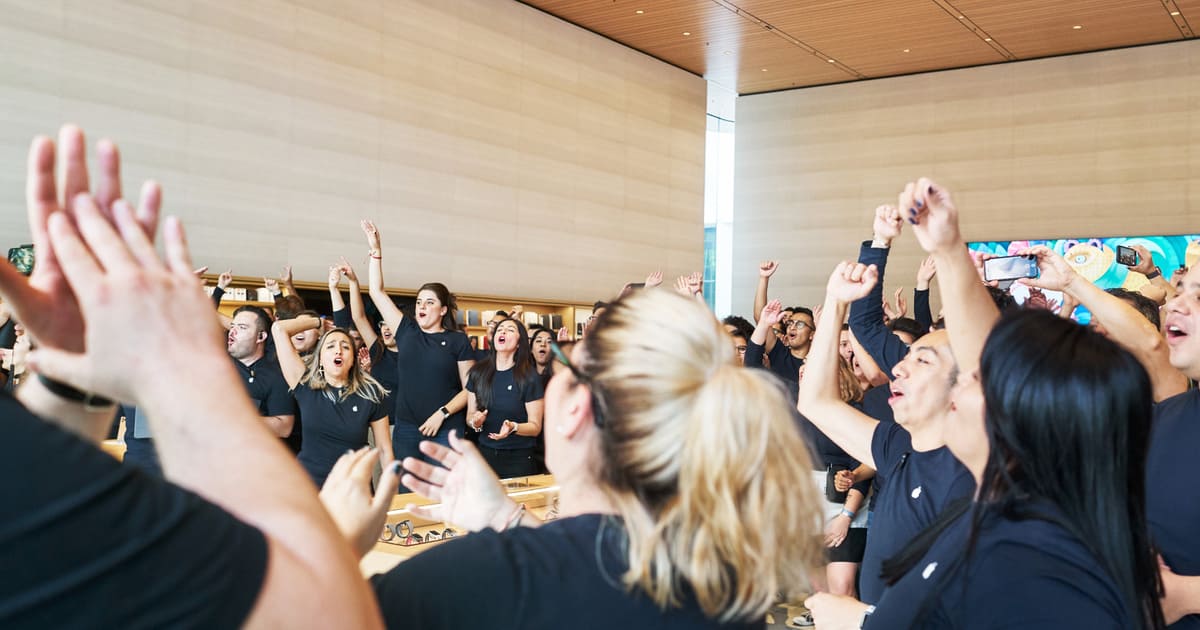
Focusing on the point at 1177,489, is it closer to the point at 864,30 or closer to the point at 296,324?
the point at 296,324

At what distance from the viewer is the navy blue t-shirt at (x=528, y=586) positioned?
1049mm

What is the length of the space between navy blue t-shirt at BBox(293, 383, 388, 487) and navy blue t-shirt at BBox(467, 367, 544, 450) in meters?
1.47

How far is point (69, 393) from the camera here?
94cm

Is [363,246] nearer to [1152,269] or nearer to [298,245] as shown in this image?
[298,245]

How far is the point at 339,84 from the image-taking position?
398 inches

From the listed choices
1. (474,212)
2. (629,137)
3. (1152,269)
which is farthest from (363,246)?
(1152,269)

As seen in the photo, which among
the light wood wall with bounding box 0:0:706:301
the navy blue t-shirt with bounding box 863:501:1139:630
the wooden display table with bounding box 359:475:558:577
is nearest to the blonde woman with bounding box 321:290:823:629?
the navy blue t-shirt with bounding box 863:501:1139:630

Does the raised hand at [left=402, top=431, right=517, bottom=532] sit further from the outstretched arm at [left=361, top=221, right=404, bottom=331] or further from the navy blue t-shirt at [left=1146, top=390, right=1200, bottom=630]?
the outstretched arm at [left=361, top=221, right=404, bottom=331]

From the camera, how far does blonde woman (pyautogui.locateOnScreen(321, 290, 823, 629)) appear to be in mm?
1090

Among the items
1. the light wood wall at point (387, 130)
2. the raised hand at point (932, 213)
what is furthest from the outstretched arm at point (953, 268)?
the light wood wall at point (387, 130)

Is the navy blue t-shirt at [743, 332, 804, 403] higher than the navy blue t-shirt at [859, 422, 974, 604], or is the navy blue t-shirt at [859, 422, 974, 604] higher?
the navy blue t-shirt at [859, 422, 974, 604]

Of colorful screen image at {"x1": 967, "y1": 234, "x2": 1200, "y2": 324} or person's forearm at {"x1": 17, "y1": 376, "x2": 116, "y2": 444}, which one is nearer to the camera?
person's forearm at {"x1": 17, "y1": 376, "x2": 116, "y2": 444}

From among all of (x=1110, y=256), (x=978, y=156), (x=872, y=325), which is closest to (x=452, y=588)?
(x=872, y=325)

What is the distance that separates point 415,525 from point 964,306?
5.50 ft
